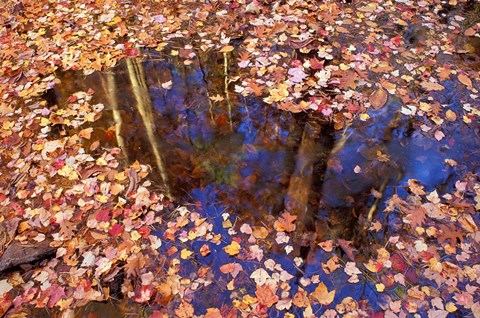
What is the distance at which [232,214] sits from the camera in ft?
12.1

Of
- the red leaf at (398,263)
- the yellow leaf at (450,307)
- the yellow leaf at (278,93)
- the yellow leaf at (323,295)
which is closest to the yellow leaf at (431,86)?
the yellow leaf at (278,93)

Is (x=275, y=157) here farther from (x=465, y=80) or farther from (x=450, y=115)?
(x=465, y=80)

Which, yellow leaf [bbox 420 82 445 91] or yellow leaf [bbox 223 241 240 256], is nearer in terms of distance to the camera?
yellow leaf [bbox 223 241 240 256]

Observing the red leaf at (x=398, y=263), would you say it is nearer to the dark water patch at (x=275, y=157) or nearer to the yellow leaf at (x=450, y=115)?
the dark water patch at (x=275, y=157)

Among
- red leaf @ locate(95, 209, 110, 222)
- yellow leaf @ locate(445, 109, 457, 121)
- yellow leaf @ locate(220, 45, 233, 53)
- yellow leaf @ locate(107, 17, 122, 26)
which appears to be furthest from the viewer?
yellow leaf @ locate(107, 17, 122, 26)

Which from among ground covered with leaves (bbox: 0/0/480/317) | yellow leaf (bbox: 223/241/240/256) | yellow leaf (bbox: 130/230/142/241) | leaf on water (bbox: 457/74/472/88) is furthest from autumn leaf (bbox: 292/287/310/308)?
leaf on water (bbox: 457/74/472/88)

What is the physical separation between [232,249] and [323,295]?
89 cm

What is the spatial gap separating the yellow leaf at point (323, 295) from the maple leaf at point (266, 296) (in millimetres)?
323

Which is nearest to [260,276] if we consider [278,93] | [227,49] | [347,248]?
[347,248]

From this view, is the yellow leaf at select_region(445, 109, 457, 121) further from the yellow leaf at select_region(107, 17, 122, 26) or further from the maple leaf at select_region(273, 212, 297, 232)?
the yellow leaf at select_region(107, 17, 122, 26)

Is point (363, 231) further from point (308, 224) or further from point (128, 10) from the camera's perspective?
point (128, 10)

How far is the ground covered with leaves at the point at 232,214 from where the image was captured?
3107 mm

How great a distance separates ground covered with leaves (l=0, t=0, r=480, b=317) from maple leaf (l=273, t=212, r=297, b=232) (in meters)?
0.01

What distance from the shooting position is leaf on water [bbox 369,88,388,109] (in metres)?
4.67
